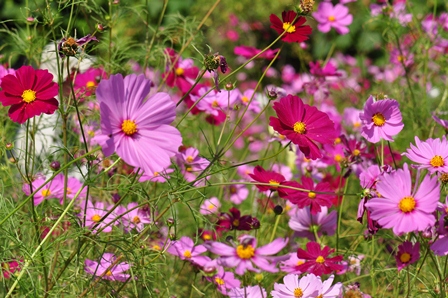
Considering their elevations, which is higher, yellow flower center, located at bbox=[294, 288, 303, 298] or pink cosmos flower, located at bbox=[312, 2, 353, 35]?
pink cosmos flower, located at bbox=[312, 2, 353, 35]

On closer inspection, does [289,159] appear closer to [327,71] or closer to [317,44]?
[327,71]

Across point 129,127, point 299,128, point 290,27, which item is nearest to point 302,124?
point 299,128

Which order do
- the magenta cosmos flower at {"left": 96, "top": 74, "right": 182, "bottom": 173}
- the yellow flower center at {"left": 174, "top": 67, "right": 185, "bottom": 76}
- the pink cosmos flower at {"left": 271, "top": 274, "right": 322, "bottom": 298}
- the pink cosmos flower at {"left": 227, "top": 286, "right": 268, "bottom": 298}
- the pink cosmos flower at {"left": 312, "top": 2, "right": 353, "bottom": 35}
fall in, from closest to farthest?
the magenta cosmos flower at {"left": 96, "top": 74, "right": 182, "bottom": 173} → the pink cosmos flower at {"left": 271, "top": 274, "right": 322, "bottom": 298} → the pink cosmos flower at {"left": 227, "top": 286, "right": 268, "bottom": 298} → the yellow flower center at {"left": 174, "top": 67, "right": 185, "bottom": 76} → the pink cosmos flower at {"left": 312, "top": 2, "right": 353, "bottom": 35}

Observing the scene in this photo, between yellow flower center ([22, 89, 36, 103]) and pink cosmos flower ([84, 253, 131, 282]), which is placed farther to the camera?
pink cosmos flower ([84, 253, 131, 282])

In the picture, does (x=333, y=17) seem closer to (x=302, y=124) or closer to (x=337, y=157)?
(x=337, y=157)

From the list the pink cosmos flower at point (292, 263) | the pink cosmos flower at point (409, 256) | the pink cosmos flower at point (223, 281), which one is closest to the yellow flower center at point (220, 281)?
the pink cosmos flower at point (223, 281)

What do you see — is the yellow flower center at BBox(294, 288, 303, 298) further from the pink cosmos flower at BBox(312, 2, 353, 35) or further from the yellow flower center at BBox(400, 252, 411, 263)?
the pink cosmos flower at BBox(312, 2, 353, 35)

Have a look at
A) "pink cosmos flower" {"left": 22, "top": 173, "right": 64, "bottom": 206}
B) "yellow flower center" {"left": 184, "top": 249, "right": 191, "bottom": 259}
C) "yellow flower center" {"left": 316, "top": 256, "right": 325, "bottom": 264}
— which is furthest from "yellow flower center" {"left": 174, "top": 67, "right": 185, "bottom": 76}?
"yellow flower center" {"left": 316, "top": 256, "right": 325, "bottom": 264}
